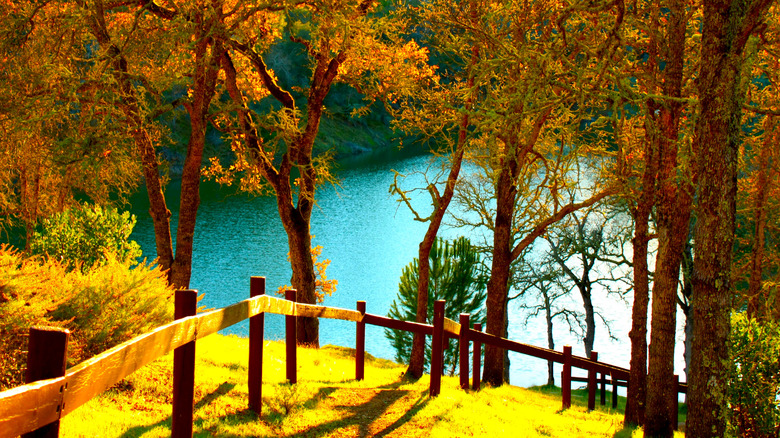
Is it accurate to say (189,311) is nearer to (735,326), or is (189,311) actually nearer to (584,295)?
(735,326)

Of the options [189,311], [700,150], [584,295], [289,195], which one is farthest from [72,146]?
[584,295]

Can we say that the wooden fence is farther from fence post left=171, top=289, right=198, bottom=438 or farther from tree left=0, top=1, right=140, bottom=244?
tree left=0, top=1, right=140, bottom=244

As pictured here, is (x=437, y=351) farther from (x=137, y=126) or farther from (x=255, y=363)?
(x=137, y=126)

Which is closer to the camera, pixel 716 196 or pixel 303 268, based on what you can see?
pixel 716 196

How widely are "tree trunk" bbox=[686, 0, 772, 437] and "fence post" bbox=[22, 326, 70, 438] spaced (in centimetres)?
546

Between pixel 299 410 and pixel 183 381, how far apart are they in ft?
6.40

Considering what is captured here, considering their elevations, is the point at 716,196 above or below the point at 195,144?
below

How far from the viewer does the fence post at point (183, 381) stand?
4.55 meters

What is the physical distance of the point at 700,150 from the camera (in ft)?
19.6

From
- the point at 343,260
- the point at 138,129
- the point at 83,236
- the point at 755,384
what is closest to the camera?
the point at 755,384

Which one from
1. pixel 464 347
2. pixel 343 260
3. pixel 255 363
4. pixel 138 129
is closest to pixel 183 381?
pixel 255 363

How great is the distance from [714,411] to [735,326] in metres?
1.29

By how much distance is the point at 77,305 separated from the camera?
593cm

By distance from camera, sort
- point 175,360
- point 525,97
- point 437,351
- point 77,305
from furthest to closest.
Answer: point 437,351 < point 525,97 < point 77,305 < point 175,360
